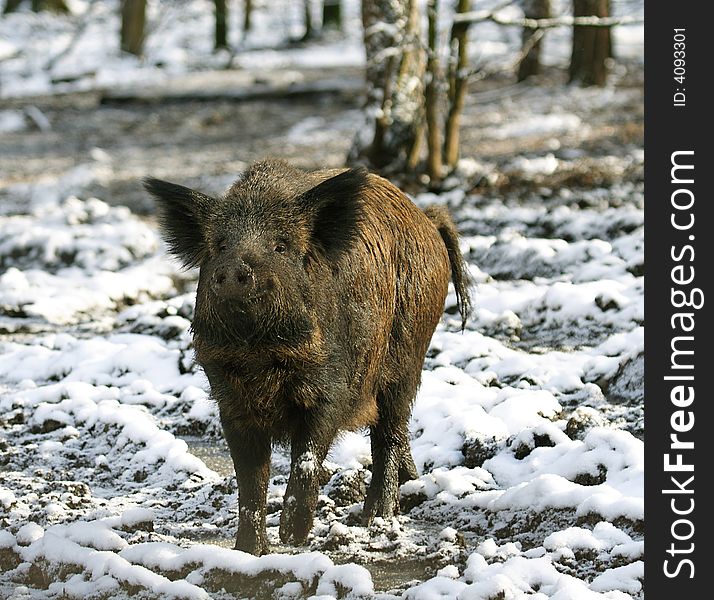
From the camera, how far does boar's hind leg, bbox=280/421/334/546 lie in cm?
470

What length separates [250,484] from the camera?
4730 mm

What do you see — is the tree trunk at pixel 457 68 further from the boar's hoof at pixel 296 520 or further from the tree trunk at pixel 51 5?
the tree trunk at pixel 51 5

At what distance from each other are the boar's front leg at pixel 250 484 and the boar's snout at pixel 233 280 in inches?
30.3

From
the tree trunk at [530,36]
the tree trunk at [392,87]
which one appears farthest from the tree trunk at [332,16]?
the tree trunk at [392,87]

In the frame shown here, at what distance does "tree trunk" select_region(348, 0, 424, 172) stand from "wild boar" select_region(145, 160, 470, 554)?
6829 millimetres

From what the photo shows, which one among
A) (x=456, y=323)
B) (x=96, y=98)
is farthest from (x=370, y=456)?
(x=96, y=98)

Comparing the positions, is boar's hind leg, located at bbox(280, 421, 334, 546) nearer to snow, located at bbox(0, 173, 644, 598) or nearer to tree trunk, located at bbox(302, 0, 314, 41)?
snow, located at bbox(0, 173, 644, 598)

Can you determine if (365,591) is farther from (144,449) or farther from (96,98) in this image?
(96,98)

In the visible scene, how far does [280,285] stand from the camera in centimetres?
436

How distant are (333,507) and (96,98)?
696 inches

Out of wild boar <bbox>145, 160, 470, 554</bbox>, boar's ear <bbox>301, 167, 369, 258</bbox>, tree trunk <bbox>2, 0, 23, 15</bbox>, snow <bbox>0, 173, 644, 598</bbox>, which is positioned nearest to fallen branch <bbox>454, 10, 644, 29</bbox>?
snow <bbox>0, 173, 644, 598</bbox>

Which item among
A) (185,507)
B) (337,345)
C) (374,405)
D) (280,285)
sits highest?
(280,285)

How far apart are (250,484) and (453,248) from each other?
1.95m

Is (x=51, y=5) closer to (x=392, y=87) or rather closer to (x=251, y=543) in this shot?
(x=392, y=87)
